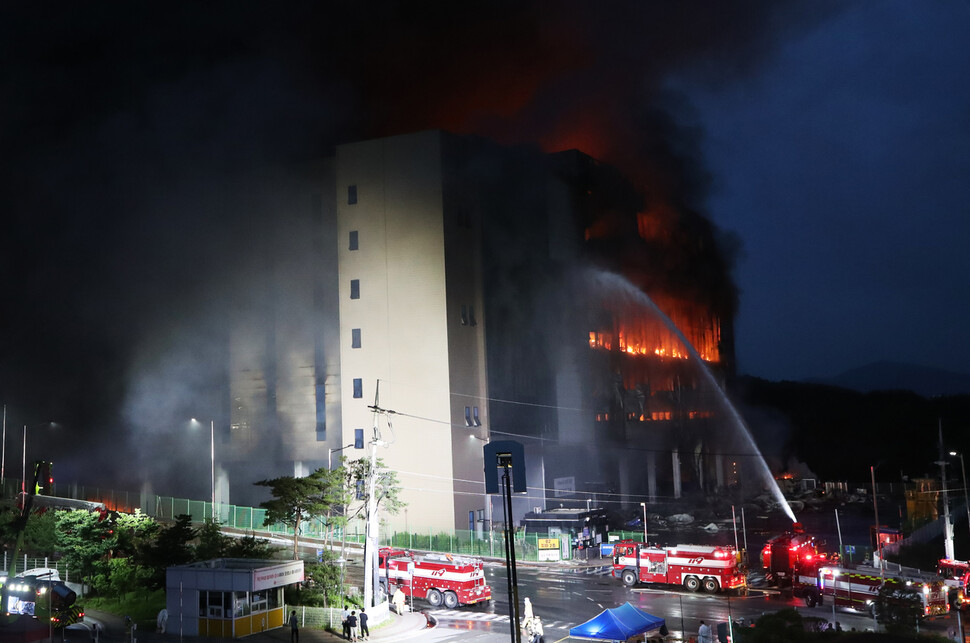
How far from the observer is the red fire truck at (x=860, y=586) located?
2741 centimetres

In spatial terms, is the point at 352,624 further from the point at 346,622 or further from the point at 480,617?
the point at 480,617

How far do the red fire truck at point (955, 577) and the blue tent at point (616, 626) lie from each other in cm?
1277

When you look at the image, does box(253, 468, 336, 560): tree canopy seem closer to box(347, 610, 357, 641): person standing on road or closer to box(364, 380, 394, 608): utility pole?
box(364, 380, 394, 608): utility pole

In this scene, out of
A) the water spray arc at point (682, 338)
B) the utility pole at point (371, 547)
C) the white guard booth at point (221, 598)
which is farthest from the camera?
the water spray arc at point (682, 338)

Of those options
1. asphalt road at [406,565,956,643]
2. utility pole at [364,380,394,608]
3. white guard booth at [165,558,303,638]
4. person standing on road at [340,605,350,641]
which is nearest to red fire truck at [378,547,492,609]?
asphalt road at [406,565,956,643]

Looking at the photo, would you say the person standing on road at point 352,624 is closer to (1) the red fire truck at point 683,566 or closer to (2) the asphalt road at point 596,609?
(2) the asphalt road at point 596,609

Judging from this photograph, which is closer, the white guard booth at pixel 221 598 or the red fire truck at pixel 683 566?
the white guard booth at pixel 221 598

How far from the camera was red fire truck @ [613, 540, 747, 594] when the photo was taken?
3341 centimetres

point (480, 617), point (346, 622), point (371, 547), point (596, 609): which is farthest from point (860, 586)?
point (346, 622)

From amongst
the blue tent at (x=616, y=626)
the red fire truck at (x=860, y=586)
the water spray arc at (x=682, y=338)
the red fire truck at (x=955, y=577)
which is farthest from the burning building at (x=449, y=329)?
the blue tent at (x=616, y=626)

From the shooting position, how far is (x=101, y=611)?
33.0 meters

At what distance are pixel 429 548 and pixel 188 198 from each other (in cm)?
3025

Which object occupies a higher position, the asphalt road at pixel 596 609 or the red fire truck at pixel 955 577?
the red fire truck at pixel 955 577

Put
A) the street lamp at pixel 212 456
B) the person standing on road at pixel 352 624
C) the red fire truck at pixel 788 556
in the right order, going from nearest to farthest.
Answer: the person standing on road at pixel 352 624
the red fire truck at pixel 788 556
the street lamp at pixel 212 456
